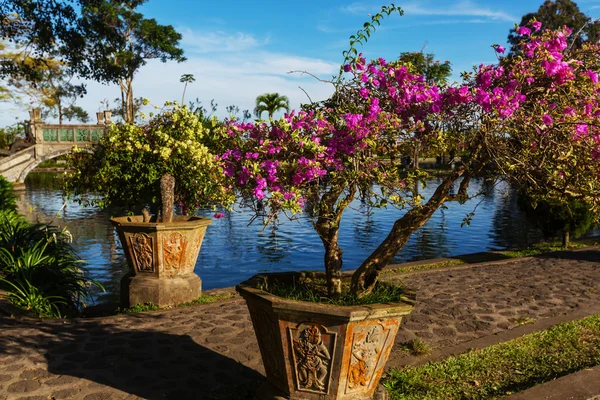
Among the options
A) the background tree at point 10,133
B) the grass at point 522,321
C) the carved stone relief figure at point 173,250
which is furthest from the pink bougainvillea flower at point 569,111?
the background tree at point 10,133

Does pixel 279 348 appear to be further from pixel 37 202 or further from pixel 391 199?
pixel 37 202

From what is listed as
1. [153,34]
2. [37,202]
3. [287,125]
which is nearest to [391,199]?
[287,125]

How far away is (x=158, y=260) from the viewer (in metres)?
7.49

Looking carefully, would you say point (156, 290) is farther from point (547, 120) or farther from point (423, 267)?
point (547, 120)

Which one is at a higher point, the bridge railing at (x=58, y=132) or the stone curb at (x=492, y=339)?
the bridge railing at (x=58, y=132)

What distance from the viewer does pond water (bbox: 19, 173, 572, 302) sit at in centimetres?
1167

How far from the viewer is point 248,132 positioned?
3807mm

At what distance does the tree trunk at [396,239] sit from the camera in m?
4.07

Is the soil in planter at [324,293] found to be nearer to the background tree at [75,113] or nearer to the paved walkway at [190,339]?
the paved walkway at [190,339]

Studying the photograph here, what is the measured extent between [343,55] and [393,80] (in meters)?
0.43

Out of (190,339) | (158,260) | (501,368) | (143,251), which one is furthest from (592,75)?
(143,251)

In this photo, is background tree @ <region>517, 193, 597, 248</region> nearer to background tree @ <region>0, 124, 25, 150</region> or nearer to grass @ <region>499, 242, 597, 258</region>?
grass @ <region>499, 242, 597, 258</region>

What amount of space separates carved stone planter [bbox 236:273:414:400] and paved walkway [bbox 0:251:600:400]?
778 millimetres

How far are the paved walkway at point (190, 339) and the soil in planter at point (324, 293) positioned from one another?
0.96 metres
